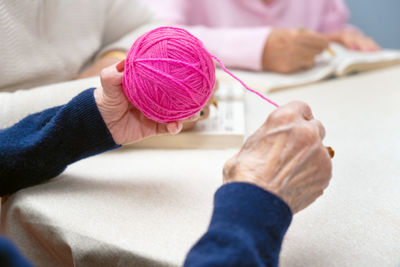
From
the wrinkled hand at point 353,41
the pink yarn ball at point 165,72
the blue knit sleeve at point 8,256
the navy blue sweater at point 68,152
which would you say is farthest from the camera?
the wrinkled hand at point 353,41

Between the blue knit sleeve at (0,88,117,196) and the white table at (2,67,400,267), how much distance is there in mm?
27

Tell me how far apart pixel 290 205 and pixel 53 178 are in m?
0.36

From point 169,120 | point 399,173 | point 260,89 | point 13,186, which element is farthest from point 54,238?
point 260,89

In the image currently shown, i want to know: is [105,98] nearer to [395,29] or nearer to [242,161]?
[242,161]

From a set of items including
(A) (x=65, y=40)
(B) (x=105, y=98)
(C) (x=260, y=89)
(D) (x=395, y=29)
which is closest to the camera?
(B) (x=105, y=98)

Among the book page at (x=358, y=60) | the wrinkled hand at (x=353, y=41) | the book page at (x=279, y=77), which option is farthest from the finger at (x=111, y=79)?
the wrinkled hand at (x=353, y=41)

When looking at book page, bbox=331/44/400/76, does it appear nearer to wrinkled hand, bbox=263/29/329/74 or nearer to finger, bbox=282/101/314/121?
wrinkled hand, bbox=263/29/329/74

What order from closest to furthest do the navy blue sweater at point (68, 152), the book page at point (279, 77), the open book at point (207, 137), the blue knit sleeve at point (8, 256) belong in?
1. the blue knit sleeve at point (8, 256)
2. the navy blue sweater at point (68, 152)
3. the open book at point (207, 137)
4. the book page at point (279, 77)

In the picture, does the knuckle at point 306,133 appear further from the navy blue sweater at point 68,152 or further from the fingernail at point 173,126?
the fingernail at point 173,126

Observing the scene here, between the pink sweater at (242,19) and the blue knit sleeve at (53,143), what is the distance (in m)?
0.65

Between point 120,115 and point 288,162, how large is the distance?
0.25 meters

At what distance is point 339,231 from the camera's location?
1.43 ft

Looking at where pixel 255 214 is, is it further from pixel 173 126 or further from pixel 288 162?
pixel 173 126

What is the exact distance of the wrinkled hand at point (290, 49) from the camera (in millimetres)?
1021
